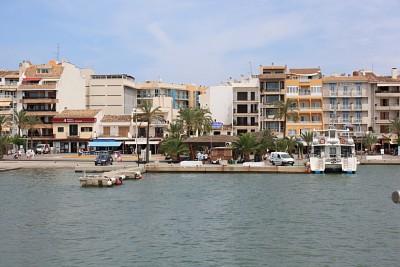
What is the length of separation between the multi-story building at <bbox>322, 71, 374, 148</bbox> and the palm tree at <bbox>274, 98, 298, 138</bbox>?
6603 millimetres

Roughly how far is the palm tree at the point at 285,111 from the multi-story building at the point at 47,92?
131 feet

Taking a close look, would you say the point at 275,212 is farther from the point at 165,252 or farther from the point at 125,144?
the point at 125,144

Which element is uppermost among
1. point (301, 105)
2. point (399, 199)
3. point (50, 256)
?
point (301, 105)

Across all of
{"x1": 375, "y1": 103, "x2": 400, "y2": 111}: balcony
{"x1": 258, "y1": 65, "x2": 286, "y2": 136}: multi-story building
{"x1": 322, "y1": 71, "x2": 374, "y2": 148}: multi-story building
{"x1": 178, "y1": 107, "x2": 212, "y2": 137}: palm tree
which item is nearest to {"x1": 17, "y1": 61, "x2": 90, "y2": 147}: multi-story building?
{"x1": 178, "y1": 107, "x2": 212, "y2": 137}: palm tree

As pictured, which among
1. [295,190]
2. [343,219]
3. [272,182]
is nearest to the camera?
[343,219]

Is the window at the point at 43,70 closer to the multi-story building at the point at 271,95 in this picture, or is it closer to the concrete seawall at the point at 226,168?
the multi-story building at the point at 271,95

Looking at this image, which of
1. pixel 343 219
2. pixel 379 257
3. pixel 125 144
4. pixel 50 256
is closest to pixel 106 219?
pixel 50 256

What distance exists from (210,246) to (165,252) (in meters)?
2.34

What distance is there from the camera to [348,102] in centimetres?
10881

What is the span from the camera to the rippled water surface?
1024 inches

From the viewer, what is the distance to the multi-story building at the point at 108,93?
123 metres

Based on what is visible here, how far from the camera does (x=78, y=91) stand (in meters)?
119

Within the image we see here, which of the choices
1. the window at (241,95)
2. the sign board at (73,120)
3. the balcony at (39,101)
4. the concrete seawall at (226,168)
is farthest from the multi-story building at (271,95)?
the concrete seawall at (226,168)

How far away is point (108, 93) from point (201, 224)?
302ft
